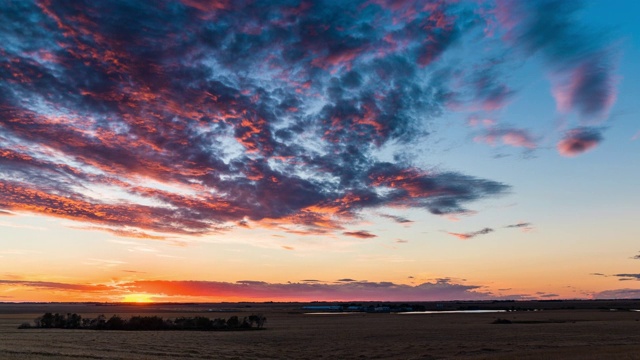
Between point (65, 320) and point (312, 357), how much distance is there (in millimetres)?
68219

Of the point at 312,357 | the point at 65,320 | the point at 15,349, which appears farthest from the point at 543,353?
the point at 65,320

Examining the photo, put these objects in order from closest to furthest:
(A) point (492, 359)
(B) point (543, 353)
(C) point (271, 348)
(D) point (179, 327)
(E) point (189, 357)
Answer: (A) point (492, 359) → (B) point (543, 353) → (E) point (189, 357) → (C) point (271, 348) → (D) point (179, 327)

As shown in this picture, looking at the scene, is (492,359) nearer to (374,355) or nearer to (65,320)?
(374,355)

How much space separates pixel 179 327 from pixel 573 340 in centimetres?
6568

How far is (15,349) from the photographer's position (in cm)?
4394

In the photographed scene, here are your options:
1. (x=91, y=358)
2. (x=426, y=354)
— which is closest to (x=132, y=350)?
(x=91, y=358)

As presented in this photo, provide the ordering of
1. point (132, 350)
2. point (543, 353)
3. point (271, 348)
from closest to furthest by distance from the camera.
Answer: point (543, 353)
point (132, 350)
point (271, 348)

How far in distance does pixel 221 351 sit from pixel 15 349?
18.8 meters

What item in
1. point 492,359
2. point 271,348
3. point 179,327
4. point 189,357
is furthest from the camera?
point 179,327

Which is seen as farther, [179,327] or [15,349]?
[179,327]

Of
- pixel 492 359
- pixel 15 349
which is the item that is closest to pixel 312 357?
pixel 492 359

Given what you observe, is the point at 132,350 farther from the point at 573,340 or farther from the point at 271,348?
the point at 573,340

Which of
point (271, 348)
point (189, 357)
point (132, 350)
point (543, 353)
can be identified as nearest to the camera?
point (543, 353)

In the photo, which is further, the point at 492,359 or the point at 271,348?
the point at 271,348
